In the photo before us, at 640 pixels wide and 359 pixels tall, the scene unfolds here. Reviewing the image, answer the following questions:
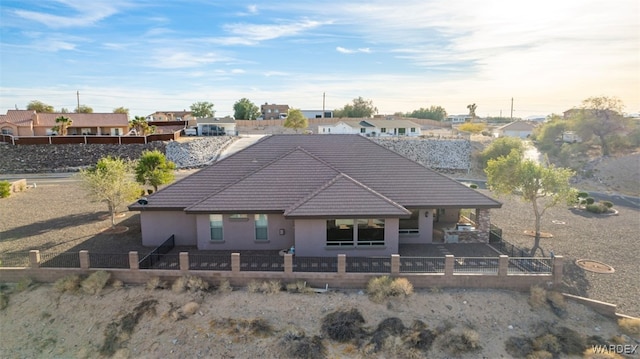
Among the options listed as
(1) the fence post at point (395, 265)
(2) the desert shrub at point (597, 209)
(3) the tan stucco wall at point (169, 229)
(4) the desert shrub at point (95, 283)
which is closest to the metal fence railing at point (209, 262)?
(3) the tan stucco wall at point (169, 229)

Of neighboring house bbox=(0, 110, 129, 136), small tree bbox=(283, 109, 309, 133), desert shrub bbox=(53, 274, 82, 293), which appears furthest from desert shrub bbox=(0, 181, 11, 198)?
small tree bbox=(283, 109, 309, 133)

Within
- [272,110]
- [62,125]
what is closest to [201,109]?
[272,110]

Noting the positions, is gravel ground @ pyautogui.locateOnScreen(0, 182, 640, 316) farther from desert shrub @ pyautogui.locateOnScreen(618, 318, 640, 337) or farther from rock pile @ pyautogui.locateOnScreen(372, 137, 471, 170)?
rock pile @ pyautogui.locateOnScreen(372, 137, 471, 170)

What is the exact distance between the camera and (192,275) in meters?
17.3

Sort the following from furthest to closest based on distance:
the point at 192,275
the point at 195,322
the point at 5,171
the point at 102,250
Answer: the point at 5,171 → the point at 102,250 → the point at 192,275 → the point at 195,322

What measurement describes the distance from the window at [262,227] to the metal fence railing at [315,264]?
7.98 feet

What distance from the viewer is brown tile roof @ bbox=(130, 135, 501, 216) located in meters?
19.9

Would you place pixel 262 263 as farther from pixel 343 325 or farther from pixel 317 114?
A: pixel 317 114

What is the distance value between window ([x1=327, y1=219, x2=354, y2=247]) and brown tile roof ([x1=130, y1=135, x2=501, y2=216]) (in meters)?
0.79

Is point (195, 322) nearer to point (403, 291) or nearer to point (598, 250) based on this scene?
point (403, 291)

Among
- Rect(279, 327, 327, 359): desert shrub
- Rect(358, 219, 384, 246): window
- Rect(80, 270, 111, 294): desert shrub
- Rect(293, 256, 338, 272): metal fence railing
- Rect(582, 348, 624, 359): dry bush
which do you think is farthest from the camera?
Rect(358, 219, 384, 246): window

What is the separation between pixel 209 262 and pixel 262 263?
8.32 ft

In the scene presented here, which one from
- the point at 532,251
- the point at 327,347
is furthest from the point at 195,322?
the point at 532,251

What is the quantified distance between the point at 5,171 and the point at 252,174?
155 feet
